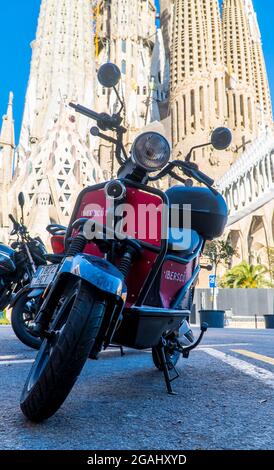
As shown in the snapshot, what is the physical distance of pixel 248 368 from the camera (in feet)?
10.3

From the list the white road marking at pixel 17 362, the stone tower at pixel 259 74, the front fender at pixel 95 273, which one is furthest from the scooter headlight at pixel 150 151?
the stone tower at pixel 259 74

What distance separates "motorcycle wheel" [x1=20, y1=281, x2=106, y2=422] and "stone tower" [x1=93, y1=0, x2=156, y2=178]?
155 ft

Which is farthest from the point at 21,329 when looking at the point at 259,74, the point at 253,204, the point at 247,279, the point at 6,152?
the point at 259,74

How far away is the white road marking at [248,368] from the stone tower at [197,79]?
1673 inches

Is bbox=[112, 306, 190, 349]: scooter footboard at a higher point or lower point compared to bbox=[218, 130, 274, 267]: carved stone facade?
lower

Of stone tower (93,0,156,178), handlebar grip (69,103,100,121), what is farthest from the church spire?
handlebar grip (69,103,100,121)

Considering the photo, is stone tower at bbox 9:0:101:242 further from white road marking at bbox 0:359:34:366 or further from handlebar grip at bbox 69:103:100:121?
handlebar grip at bbox 69:103:100:121

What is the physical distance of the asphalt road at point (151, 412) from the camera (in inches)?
57.4

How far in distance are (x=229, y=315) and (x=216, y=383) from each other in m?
Answer: 18.9

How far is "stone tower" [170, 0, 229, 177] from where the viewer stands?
46.2m

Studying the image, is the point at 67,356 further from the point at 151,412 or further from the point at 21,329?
the point at 21,329

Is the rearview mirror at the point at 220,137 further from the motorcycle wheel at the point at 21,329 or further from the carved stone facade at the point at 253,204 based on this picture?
the carved stone facade at the point at 253,204

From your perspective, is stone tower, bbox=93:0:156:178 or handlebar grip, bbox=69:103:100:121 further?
stone tower, bbox=93:0:156:178
